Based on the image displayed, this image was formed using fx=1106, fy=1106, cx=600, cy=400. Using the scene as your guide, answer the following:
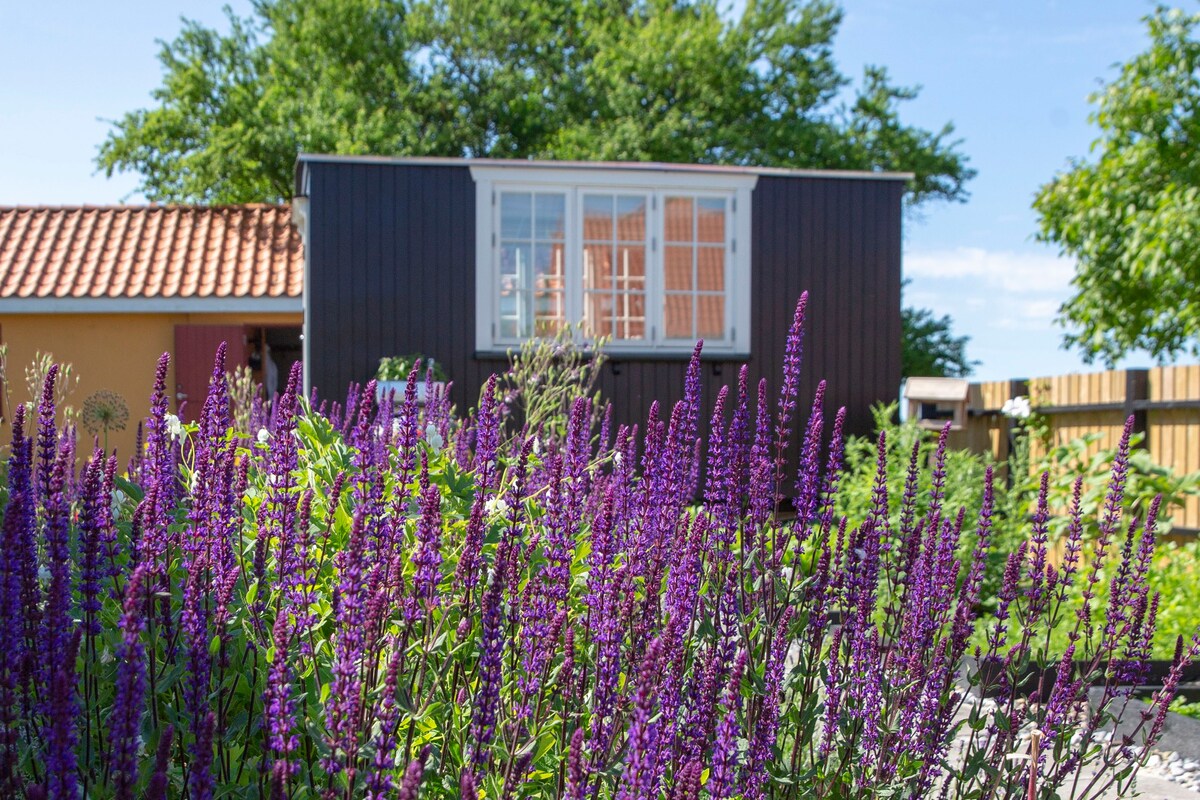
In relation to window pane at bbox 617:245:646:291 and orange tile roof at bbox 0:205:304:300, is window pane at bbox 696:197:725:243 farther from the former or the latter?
orange tile roof at bbox 0:205:304:300

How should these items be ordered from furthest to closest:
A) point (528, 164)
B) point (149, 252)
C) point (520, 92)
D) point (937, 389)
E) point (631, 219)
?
point (520, 92) → point (149, 252) → point (631, 219) → point (528, 164) → point (937, 389)

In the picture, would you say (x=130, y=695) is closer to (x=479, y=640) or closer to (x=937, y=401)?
(x=479, y=640)

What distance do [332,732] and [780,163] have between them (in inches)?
809

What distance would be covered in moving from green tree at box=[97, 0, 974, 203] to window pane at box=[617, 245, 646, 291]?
8553 millimetres

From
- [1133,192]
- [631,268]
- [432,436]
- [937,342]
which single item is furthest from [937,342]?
[432,436]

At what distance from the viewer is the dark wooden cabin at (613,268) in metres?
10.9

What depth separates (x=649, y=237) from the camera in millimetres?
11164

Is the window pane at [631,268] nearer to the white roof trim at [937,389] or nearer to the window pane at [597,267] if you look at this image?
the window pane at [597,267]

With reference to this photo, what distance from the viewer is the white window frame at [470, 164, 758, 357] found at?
11.0 m

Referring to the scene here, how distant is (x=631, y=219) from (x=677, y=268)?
0.68 metres

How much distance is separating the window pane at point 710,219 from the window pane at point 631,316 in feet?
2.95

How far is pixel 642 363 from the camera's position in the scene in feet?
36.6

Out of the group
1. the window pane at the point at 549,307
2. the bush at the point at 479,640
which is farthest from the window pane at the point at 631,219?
the bush at the point at 479,640

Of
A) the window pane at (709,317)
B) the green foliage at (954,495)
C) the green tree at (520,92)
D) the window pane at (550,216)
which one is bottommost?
the green foliage at (954,495)
